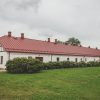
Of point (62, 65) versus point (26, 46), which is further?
point (26, 46)

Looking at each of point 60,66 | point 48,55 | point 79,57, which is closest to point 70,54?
point 79,57

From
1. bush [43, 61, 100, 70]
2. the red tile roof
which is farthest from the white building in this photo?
bush [43, 61, 100, 70]

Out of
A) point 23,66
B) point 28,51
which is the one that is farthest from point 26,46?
point 23,66

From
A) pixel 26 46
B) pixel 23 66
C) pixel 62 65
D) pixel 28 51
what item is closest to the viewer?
pixel 23 66

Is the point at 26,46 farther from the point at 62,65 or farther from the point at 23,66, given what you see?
the point at 23,66

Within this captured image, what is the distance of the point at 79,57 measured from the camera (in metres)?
53.5

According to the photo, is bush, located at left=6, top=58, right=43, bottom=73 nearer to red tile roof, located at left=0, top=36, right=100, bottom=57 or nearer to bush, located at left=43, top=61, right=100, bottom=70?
bush, located at left=43, top=61, right=100, bottom=70

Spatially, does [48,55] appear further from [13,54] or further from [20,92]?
[20,92]

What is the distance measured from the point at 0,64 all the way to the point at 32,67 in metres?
10.2

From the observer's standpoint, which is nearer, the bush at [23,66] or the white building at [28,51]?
the bush at [23,66]

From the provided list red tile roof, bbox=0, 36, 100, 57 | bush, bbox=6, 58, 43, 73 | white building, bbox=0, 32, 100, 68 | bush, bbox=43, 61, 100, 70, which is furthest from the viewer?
red tile roof, bbox=0, 36, 100, 57

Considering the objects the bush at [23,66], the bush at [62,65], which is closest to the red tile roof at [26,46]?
the bush at [62,65]

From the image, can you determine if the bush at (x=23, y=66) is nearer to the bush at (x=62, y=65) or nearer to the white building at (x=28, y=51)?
the bush at (x=62, y=65)

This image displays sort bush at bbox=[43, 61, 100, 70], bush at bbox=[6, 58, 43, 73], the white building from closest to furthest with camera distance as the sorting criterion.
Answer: bush at bbox=[6, 58, 43, 73]
bush at bbox=[43, 61, 100, 70]
the white building
